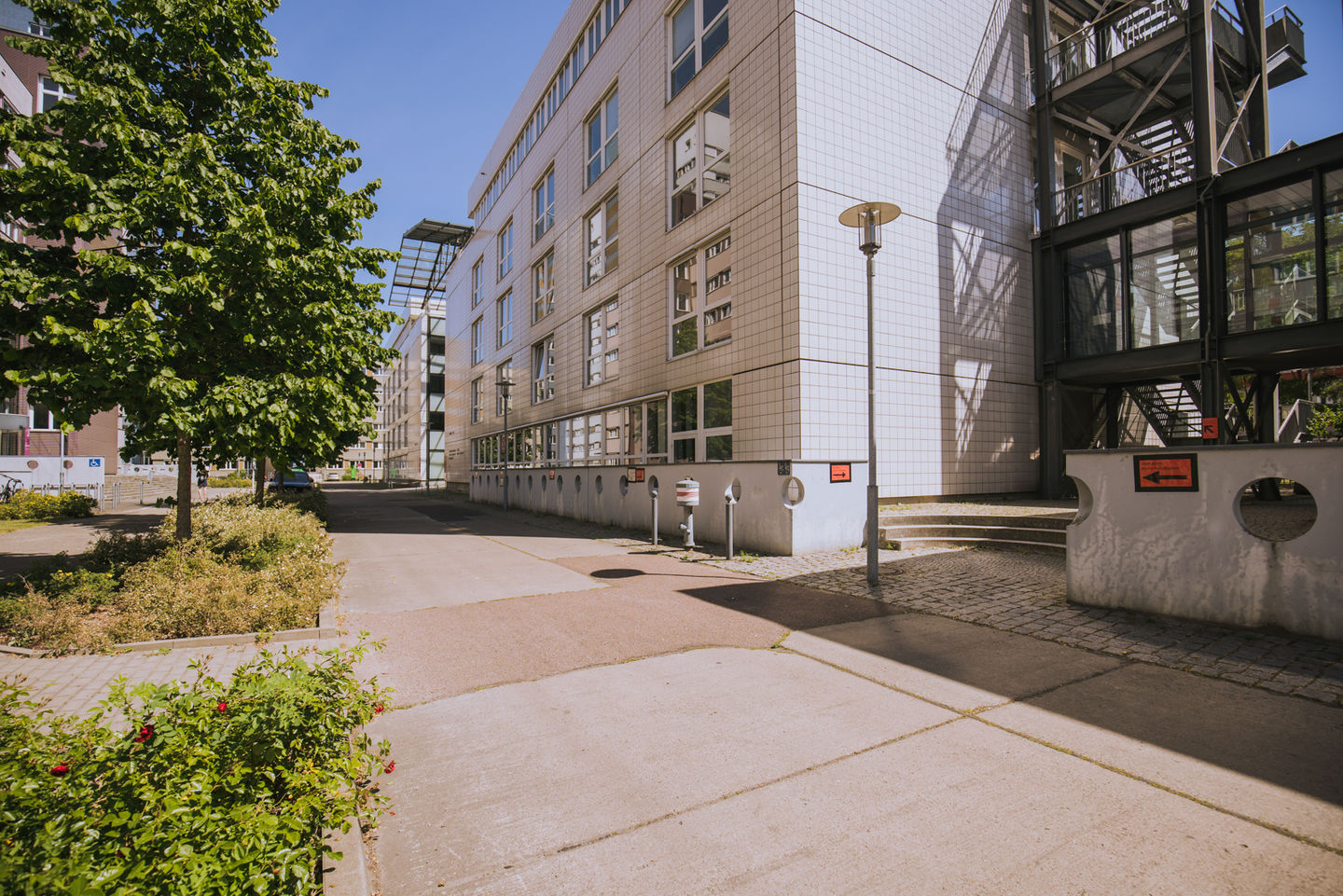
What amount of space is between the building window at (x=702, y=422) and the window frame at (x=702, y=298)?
96cm

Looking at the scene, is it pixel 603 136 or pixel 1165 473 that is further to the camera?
pixel 603 136

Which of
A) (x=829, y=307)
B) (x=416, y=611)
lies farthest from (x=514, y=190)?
(x=416, y=611)

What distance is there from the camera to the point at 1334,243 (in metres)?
10.5

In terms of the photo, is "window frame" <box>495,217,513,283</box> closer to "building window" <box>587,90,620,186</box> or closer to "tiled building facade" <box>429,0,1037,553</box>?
"building window" <box>587,90,620,186</box>

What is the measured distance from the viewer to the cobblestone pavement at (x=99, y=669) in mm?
4117

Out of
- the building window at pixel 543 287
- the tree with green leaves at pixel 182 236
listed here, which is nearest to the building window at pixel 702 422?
the tree with green leaves at pixel 182 236

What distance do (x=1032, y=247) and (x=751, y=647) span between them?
14337mm

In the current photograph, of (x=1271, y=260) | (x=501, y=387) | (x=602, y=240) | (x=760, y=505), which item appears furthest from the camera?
(x=501, y=387)

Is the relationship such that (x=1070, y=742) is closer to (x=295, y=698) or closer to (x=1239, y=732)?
(x=1239, y=732)

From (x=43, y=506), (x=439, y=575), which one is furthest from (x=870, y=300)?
(x=43, y=506)

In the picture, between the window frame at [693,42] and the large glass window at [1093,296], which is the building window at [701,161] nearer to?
the window frame at [693,42]

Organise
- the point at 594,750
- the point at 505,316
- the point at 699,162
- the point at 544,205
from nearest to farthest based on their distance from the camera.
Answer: the point at 594,750 < the point at 699,162 < the point at 544,205 < the point at 505,316

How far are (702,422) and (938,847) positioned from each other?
1167cm

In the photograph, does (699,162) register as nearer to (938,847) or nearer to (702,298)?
(702,298)
